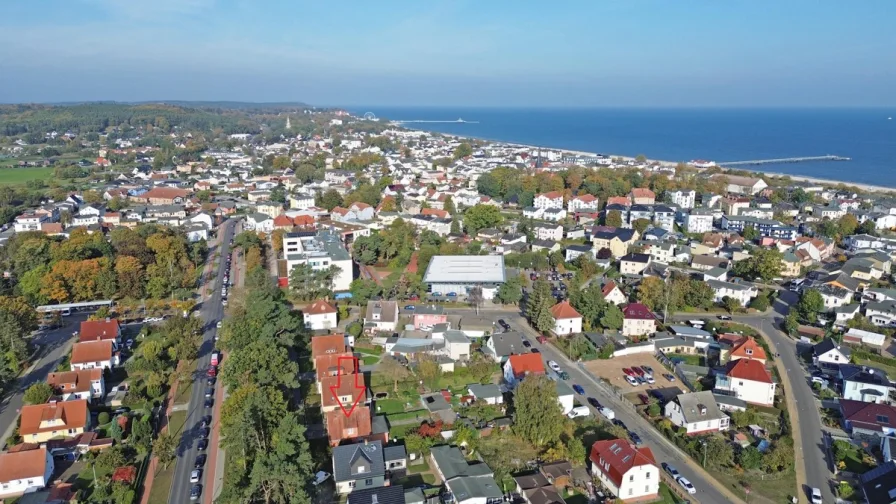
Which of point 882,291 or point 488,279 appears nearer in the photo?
point 882,291

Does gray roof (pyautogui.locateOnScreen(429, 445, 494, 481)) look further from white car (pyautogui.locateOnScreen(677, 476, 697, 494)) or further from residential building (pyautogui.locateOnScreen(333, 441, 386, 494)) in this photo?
white car (pyautogui.locateOnScreen(677, 476, 697, 494))

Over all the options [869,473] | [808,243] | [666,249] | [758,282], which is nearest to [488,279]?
[666,249]

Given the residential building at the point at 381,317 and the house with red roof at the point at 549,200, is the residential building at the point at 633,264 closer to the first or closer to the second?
the residential building at the point at 381,317

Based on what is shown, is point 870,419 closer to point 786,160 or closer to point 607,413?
point 607,413

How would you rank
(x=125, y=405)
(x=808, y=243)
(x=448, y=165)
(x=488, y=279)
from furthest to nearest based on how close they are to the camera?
(x=448, y=165)
(x=808, y=243)
(x=488, y=279)
(x=125, y=405)

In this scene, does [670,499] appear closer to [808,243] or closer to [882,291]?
[882,291]

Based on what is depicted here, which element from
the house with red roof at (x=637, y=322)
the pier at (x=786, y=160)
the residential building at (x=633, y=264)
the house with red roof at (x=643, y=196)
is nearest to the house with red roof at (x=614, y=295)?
the house with red roof at (x=637, y=322)
